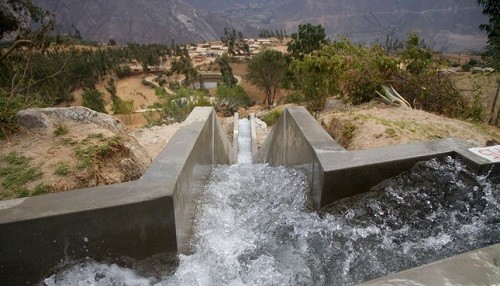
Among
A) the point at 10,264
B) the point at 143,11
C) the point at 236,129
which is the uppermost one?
the point at 143,11

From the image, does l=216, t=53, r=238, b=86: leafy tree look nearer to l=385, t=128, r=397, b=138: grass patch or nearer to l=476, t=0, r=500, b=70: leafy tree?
l=476, t=0, r=500, b=70: leafy tree

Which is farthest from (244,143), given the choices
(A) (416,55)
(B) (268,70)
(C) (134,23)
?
(C) (134,23)

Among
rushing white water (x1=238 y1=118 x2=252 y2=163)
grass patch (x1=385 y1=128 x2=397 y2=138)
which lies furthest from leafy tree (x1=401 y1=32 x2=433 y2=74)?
rushing white water (x1=238 y1=118 x2=252 y2=163)

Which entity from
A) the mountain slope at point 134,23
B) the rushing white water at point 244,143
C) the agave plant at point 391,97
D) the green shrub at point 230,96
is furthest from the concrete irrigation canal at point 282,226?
the mountain slope at point 134,23

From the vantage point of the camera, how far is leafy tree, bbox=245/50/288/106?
3456 centimetres

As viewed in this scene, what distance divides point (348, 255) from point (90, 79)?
2202 inches

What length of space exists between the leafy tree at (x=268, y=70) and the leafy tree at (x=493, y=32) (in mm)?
24178

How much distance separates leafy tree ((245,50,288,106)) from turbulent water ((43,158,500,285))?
103 feet

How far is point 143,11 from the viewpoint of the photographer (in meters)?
192

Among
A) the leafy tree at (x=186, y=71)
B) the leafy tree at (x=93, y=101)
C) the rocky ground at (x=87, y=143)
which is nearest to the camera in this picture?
the rocky ground at (x=87, y=143)

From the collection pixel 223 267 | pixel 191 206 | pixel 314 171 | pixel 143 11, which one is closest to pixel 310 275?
pixel 223 267

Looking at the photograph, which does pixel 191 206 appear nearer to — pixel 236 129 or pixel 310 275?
pixel 310 275

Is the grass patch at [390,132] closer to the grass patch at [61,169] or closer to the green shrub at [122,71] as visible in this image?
the grass patch at [61,169]

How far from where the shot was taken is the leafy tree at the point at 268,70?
3456 cm
